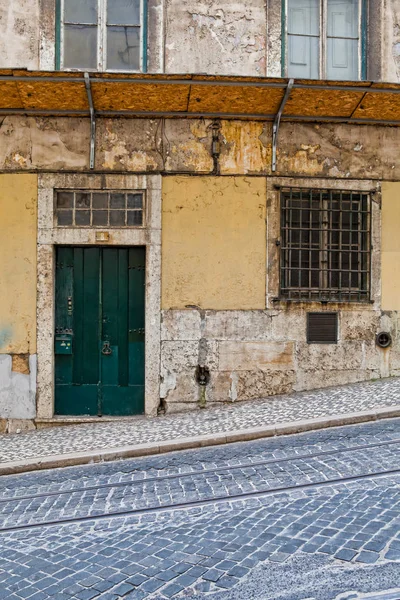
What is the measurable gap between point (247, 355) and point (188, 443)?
257 centimetres

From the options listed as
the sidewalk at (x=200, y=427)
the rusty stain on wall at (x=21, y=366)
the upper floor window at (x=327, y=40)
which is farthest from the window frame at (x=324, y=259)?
the rusty stain on wall at (x=21, y=366)

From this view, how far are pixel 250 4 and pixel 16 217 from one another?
4.73m

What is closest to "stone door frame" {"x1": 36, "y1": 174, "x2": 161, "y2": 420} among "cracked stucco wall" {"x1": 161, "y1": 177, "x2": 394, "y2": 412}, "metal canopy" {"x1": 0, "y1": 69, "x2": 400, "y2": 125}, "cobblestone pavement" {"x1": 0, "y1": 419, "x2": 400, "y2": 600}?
"cracked stucco wall" {"x1": 161, "y1": 177, "x2": 394, "y2": 412}

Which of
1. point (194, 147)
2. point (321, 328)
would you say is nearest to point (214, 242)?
point (194, 147)

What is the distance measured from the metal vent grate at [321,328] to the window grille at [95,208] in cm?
302

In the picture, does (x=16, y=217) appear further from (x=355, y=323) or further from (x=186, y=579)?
(x=186, y=579)

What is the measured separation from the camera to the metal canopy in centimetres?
903

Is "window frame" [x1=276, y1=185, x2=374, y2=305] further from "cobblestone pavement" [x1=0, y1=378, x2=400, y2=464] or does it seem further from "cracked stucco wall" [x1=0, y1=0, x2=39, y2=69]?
"cracked stucco wall" [x1=0, y1=0, x2=39, y2=69]

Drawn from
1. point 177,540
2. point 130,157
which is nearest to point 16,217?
point 130,157

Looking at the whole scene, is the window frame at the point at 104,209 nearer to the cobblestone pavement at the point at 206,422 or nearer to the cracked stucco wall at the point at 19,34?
the cracked stucco wall at the point at 19,34

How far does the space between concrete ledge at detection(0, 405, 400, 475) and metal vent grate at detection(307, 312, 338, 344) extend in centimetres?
198

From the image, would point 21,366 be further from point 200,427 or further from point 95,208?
point 200,427

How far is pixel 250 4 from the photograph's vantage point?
9.65 m

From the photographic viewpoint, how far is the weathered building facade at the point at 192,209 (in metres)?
9.61
